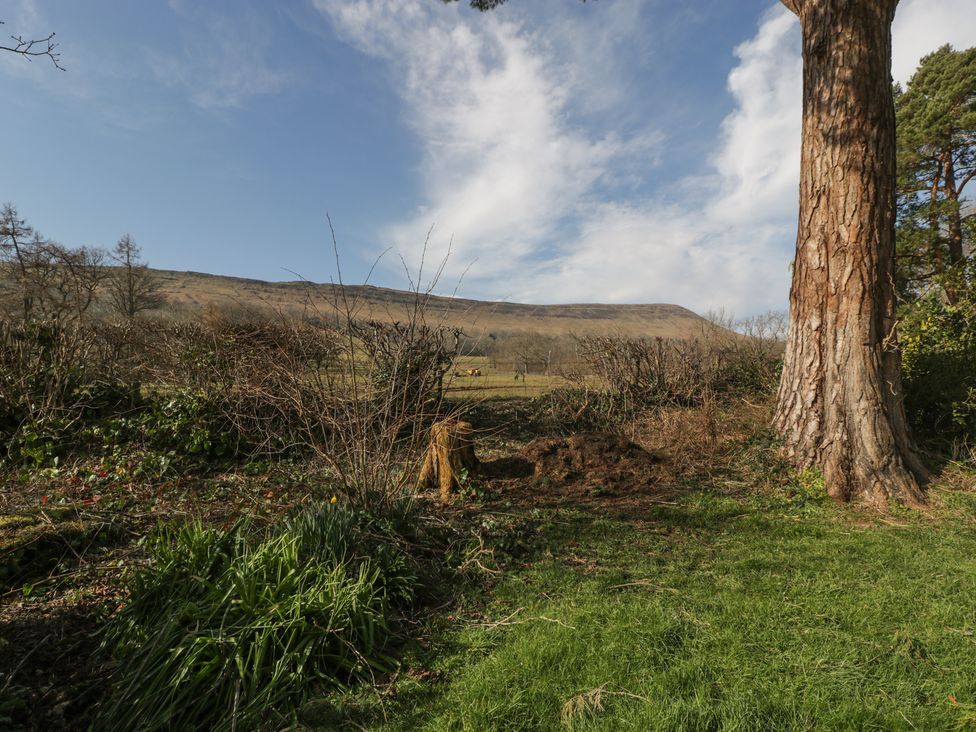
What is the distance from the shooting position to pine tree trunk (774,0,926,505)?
5387 millimetres

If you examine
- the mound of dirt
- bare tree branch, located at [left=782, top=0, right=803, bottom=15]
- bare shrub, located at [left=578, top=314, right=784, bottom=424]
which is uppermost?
bare tree branch, located at [left=782, top=0, right=803, bottom=15]

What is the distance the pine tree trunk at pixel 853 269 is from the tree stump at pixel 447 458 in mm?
3881

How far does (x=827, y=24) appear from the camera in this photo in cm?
562

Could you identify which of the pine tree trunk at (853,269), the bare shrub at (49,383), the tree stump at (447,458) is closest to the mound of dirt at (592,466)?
the tree stump at (447,458)

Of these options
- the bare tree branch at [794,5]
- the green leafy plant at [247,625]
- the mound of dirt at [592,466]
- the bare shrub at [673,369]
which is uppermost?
the bare tree branch at [794,5]

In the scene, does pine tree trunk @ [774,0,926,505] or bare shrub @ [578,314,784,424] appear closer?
pine tree trunk @ [774,0,926,505]

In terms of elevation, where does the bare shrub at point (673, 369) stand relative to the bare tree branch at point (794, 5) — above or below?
below

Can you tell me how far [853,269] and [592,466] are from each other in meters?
3.64

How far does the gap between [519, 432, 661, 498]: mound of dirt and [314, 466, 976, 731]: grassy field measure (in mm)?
1214

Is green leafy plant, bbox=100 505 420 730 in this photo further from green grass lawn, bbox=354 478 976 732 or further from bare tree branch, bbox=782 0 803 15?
bare tree branch, bbox=782 0 803 15

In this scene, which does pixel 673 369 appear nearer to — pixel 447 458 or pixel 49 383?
pixel 447 458

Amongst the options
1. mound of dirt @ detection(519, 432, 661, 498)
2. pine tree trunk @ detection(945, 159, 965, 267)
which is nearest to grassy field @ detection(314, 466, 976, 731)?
mound of dirt @ detection(519, 432, 661, 498)

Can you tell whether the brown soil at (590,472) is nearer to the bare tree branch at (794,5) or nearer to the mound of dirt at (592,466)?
the mound of dirt at (592,466)

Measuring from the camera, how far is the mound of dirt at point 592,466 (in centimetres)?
579
